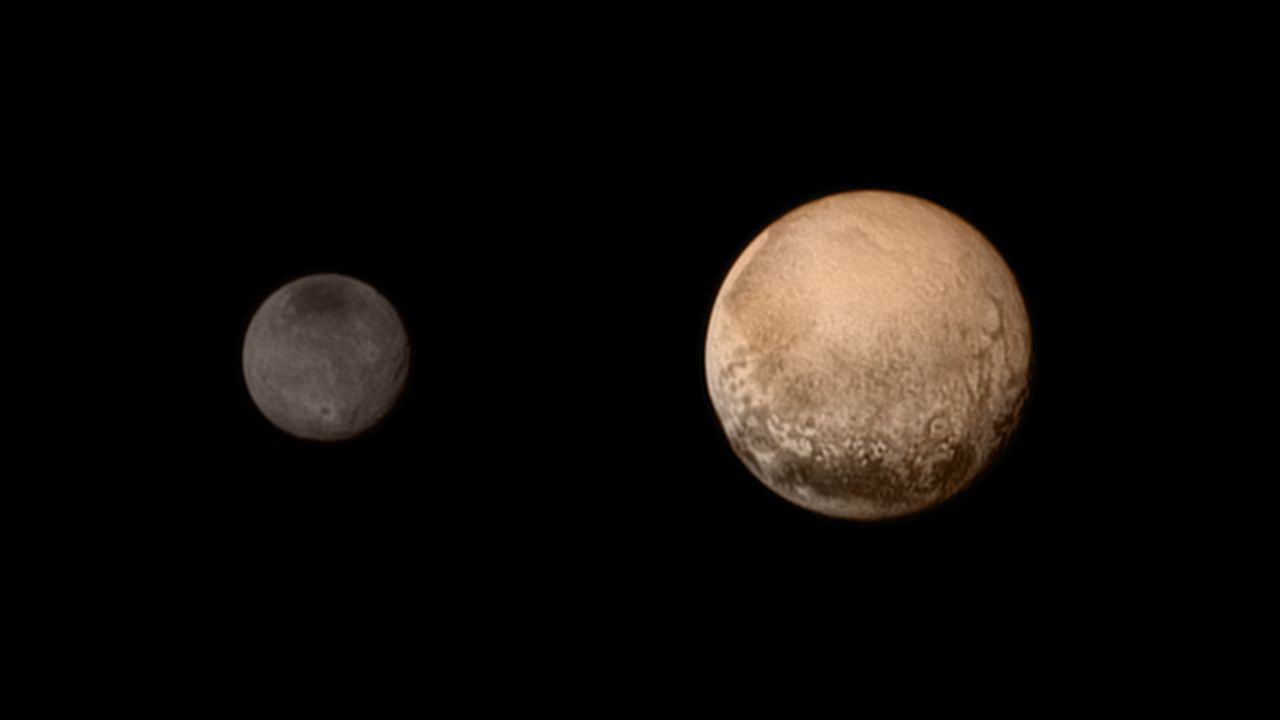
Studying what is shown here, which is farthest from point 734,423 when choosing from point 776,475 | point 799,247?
point 799,247

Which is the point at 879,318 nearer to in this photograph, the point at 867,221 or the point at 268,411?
the point at 867,221

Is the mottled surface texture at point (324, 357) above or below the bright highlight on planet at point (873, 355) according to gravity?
above

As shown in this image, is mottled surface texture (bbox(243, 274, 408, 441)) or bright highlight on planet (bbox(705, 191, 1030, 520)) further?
mottled surface texture (bbox(243, 274, 408, 441))

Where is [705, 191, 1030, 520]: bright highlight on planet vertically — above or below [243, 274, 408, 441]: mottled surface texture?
below

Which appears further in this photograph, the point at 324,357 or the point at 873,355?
the point at 324,357
